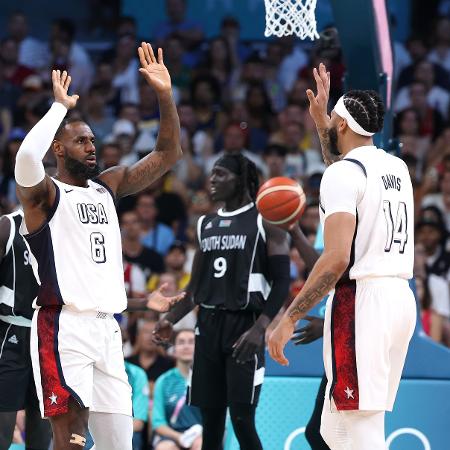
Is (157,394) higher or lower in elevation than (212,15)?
lower

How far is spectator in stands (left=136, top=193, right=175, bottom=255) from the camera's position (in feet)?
40.9

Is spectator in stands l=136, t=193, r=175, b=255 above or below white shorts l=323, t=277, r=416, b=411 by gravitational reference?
below

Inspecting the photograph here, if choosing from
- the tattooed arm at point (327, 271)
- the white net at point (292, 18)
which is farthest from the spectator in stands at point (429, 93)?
the tattooed arm at point (327, 271)

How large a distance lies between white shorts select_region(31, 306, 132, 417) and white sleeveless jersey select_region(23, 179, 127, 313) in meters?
0.08

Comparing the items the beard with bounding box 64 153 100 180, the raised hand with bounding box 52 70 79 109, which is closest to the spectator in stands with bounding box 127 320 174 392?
the beard with bounding box 64 153 100 180

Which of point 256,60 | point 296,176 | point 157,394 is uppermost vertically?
point 256,60

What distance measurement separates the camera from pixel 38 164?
6168 millimetres

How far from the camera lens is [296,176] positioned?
12.8m

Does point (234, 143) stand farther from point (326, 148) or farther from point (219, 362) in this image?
point (326, 148)

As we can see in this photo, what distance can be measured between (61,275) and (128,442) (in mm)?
1037

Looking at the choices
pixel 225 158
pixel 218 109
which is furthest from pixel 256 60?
pixel 225 158

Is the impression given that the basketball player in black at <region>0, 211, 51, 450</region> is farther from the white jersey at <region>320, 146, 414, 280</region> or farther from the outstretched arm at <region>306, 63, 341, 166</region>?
the white jersey at <region>320, 146, 414, 280</region>

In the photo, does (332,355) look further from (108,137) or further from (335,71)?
(108,137)

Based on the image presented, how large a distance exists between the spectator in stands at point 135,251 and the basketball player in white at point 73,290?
5.12m
